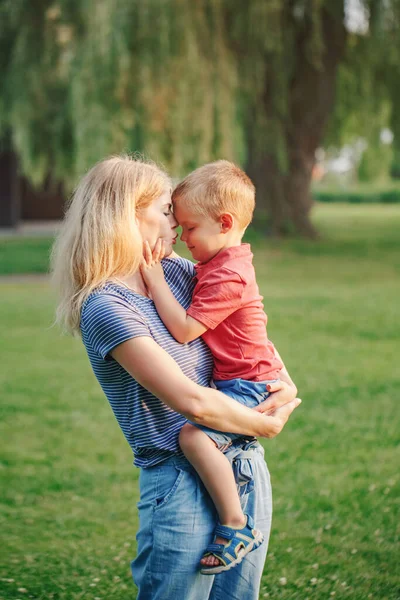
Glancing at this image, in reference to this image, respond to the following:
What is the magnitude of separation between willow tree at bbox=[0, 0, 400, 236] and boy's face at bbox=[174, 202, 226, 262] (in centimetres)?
947

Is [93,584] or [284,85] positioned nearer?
[93,584]

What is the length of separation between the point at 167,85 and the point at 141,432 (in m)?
11.5

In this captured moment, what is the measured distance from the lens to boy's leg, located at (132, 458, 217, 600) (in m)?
2.26

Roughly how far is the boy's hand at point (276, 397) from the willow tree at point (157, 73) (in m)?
9.56

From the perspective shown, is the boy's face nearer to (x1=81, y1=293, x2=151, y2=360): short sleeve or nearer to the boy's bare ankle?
(x1=81, y1=293, x2=151, y2=360): short sleeve

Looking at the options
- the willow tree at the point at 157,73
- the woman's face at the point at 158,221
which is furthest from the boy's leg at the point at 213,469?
the willow tree at the point at 157,73

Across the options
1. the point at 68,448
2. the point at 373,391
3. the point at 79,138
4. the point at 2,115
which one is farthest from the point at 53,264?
the point at 2,115

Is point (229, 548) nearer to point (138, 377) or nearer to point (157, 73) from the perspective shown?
point (138, 377)

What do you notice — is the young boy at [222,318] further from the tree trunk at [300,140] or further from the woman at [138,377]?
the tree trunk at [300,140]

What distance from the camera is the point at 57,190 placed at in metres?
24.5

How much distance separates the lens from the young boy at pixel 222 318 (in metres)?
2.26

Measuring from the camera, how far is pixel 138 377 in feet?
7.10

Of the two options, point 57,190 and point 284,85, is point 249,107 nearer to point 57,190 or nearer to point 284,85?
point 284,85

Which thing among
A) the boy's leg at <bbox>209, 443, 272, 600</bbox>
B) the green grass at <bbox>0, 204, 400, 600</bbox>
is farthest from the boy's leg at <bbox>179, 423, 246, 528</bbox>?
the green grass at <bbox>0, 204, 400, 600</bbox>
